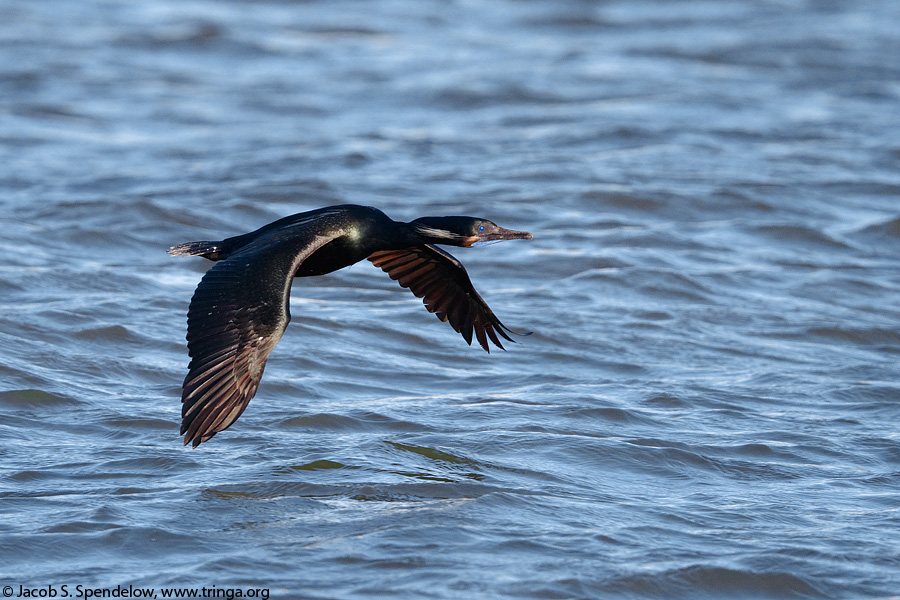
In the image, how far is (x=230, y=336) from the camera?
4.70 metres

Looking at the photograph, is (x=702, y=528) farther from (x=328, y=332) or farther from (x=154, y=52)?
(x=154, y=52)

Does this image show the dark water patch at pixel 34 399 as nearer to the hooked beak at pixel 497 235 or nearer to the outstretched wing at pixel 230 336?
the outstretched wing at pixel 230 336

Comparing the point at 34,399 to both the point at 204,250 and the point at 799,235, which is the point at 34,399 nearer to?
the point at 204,250

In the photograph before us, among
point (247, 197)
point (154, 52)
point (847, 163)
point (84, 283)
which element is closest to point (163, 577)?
point (84, 283)

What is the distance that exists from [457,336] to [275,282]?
307 centimetres

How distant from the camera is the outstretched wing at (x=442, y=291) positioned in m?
6.06

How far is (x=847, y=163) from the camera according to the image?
12.0 metres

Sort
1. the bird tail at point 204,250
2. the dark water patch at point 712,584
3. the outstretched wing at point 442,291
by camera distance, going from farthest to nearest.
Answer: the outstretched wing at point 442,291, the bird tail at point 204,250, the dark water patch at point 712,584

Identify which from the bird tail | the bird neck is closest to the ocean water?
the bird tail

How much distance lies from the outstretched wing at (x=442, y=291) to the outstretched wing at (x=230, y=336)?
1227mm

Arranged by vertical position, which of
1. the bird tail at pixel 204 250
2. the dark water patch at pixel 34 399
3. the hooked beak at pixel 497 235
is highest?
the hooked beak at pixel 497 235

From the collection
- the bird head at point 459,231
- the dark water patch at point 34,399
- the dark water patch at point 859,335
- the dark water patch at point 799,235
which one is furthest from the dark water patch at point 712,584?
the dark water patch at point 799,235

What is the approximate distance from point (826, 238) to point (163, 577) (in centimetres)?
714

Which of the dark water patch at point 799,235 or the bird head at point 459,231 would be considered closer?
the bird head at point 459,231
